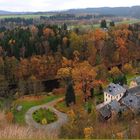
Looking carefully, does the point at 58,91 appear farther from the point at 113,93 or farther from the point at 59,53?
the point at 59,53

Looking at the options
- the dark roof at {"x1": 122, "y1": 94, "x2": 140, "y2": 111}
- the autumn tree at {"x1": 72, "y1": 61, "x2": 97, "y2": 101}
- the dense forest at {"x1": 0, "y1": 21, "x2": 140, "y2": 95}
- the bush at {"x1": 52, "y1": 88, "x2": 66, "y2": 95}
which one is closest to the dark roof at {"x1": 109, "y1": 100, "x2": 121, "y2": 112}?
the dark roof at {"x1": 122, "y1": 94, "x2": 140, "y2": 111}

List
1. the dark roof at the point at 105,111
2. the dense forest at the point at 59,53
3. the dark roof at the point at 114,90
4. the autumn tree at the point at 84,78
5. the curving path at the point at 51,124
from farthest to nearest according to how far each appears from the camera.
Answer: the dense forest at the point at 59,53 → the autumn tree at the point at 84,78 → the dark roof at the point at 114,90 → the dark roof at the point at 105,111 → the curving path at the point at 51,124

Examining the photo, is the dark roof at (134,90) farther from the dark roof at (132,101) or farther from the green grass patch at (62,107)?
the green grass patch at (62,107)

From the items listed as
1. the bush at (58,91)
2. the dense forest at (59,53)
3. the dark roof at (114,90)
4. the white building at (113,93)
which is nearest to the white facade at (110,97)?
the white building at (113,93)

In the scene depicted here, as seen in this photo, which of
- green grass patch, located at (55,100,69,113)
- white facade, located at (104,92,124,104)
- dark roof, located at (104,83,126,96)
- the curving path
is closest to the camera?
the curving path

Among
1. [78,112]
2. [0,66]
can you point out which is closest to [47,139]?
[78,112]

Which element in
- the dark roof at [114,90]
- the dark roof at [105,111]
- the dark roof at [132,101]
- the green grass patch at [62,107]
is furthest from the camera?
the dark roof at [114,90]

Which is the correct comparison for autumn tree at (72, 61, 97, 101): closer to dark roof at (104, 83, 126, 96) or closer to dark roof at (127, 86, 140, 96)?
dark roof at (104, 83, 126, 96)
